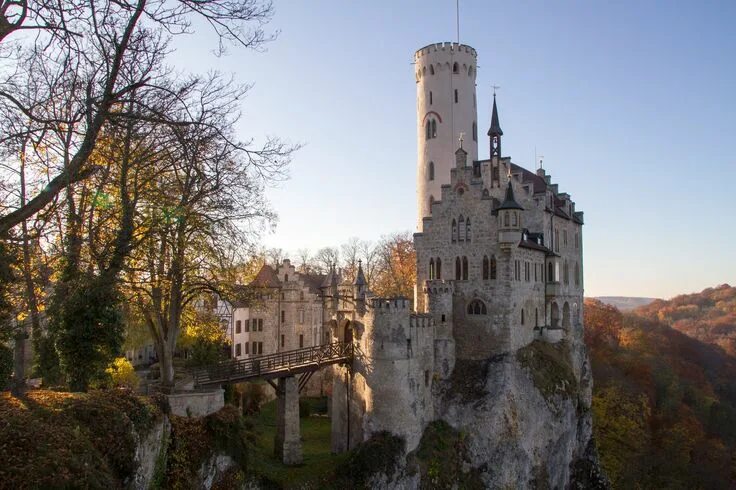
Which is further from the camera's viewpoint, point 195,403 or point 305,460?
point 305,460

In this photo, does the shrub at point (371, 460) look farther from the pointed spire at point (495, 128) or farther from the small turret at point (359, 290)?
the pointed spire at point (495, 128)

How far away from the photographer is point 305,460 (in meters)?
30.2

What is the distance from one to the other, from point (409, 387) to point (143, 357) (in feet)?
110

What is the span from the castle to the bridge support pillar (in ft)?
11.0

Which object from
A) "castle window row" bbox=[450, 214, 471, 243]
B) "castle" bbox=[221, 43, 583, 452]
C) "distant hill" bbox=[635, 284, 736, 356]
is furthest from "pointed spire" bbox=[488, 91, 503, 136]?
"distant hill" bbox=[635, 284, 736, 356]

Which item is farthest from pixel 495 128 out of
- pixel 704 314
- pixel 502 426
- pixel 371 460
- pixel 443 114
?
pixel 704 314

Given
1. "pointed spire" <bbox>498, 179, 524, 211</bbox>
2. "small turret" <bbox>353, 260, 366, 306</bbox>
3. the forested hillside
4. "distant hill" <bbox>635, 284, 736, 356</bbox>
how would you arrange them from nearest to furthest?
1. "small turret" <bbox>353, 260, 366, 306</bbox>
2. "pointed spire" <bbox>498, 179, 524, 211</bbox>
3. the forested hillside
4. "distant hill" <bbox>635, 284, 736, 356</bbox>

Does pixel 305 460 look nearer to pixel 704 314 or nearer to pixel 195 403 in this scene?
pixel 195 403

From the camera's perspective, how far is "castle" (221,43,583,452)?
100ft

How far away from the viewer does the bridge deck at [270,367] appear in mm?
27875

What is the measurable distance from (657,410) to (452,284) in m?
37.4

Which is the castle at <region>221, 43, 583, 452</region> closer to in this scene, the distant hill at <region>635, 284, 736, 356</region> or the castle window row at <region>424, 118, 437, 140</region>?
the castle window row at <region>424, 118, 437, 140</region>

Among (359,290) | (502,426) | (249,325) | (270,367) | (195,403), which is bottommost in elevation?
(502,426)

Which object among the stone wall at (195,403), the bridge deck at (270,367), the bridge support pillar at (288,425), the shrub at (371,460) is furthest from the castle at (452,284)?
the stone wall at (195,403)
